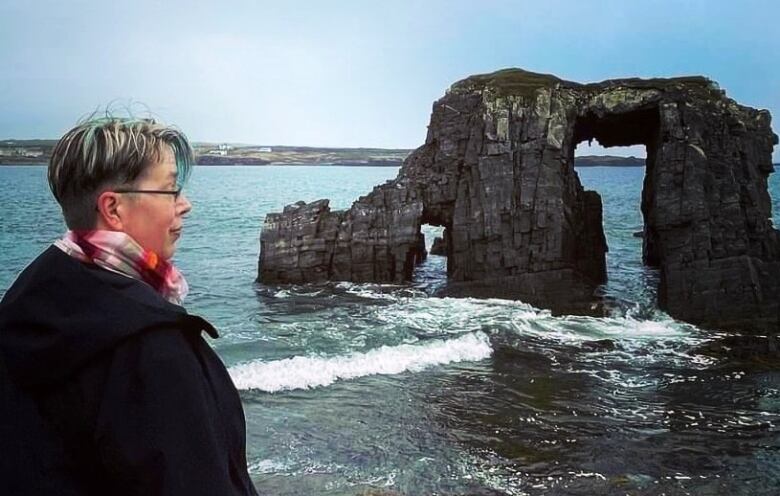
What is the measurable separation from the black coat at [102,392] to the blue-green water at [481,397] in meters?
6.56

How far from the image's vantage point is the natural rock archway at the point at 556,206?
25.9 m

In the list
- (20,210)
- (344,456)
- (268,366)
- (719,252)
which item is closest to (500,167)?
(719,252)

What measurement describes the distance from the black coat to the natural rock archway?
84.2 feet

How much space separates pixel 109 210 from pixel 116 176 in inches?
4.3

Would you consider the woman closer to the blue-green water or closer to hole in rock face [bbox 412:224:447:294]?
the blue-green water

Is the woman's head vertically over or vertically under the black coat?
over

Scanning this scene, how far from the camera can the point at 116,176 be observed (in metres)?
2.25

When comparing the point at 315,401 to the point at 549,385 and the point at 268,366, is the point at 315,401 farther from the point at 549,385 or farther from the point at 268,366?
the point at 549,385

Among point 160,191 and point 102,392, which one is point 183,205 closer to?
point 160,191

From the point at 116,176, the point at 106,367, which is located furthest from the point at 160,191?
the point at 106,367

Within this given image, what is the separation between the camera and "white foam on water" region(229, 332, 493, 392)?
18266 millimetres

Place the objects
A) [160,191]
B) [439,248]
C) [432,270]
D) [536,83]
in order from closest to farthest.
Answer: [160,191], [536,83], [432,270], [439,248]

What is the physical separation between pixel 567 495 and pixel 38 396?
10181 mm

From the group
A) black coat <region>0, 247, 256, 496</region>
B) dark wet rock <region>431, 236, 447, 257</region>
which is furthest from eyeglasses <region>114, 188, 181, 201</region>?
dark wet rock <region>431, 236, 447, 257</region>
